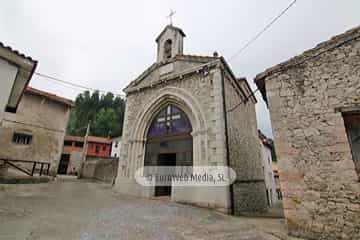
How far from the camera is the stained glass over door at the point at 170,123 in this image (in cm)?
711

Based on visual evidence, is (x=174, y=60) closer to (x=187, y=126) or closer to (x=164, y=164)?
(x=187, y=126)

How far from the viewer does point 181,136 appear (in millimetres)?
7043

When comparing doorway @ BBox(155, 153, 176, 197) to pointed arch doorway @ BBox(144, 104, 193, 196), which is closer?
pointed arch doorway @ BBox(144, 104, 193, 196)

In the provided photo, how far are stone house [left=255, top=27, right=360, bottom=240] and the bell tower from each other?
6.25 m

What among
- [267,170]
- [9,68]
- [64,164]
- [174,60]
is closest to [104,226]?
[9,68]

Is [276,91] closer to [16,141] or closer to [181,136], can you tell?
[181,136]

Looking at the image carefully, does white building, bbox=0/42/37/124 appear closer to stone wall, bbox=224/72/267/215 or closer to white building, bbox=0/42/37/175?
white building, bbox=0/42/37/175

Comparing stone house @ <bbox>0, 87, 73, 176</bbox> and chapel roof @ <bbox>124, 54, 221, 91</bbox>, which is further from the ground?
chapel roof @ <bbox>124, 54, 221, 91</bbox>

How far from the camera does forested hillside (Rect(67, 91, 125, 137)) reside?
97.2 feet

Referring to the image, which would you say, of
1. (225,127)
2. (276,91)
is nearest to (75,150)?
(225,127)

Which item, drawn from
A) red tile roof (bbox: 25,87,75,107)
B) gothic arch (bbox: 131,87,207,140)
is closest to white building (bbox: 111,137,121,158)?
red tile roof (bbox: 25,87,75,107)

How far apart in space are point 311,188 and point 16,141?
51.2ft

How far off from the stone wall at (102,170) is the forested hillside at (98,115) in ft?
41.9

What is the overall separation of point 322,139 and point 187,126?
14.6 feet
